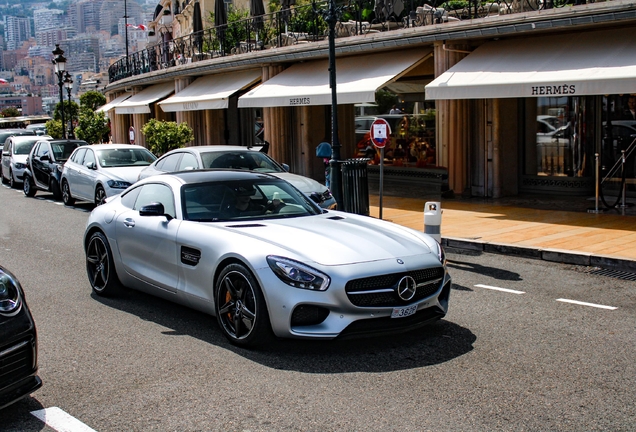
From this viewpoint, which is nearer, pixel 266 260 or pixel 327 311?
pixel 327 311

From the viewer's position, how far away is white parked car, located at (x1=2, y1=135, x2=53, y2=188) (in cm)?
2500

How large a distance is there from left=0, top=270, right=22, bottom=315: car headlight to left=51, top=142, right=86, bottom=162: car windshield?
689 inches

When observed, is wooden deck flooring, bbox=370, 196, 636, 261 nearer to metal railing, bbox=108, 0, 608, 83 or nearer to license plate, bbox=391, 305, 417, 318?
metal railing, bbox=108, 0, 608, 83

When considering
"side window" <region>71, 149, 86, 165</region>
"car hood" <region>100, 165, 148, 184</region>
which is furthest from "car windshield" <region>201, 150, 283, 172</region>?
"side window" <region>71, 149, 86, 165</region>

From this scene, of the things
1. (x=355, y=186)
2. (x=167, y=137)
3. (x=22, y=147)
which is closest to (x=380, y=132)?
(x=355, y=186)

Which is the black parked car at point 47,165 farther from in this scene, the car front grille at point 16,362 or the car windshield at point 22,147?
the car front grille at point 16,362

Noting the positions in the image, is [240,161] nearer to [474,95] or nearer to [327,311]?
[474,95]

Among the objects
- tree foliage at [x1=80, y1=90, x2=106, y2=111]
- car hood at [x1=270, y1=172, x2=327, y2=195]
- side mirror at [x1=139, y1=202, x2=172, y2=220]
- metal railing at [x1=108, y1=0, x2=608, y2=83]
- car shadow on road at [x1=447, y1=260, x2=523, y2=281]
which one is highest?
tree foliage at [x1=80, y1=90, x2=106, y2=111]

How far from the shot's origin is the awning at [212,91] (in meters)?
25.0

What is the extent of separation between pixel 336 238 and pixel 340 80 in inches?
533

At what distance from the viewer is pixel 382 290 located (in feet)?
20.0

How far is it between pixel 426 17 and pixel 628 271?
10244mm

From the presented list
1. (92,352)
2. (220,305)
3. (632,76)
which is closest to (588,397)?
→ (220,305)

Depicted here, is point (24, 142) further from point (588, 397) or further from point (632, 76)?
point (588, 397)
